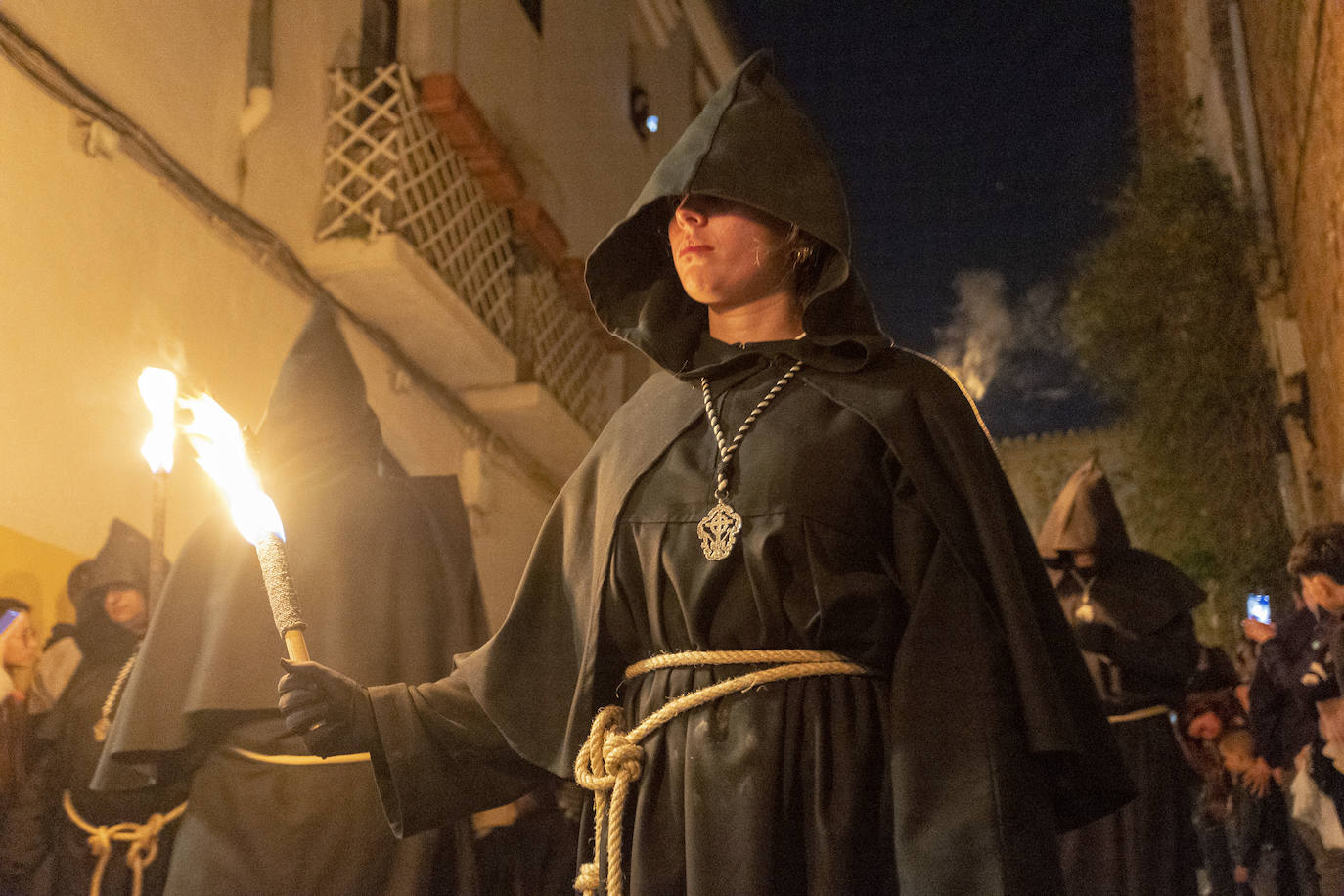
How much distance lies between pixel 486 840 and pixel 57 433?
2.84 m

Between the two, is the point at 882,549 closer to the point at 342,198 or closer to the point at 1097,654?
the point at 1097,654

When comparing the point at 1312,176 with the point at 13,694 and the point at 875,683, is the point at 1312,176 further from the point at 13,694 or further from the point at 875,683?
the point at 13,694

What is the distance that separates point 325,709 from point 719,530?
2.44ft

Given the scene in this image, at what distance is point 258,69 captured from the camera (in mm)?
7703

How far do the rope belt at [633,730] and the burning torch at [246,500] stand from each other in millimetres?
515

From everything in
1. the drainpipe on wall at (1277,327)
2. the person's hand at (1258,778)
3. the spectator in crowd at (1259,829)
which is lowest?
the spectator in crowd at (1259,829)

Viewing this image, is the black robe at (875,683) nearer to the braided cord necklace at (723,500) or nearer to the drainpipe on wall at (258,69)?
the braided cord necklace at (723,500)

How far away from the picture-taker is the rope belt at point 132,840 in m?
4.65

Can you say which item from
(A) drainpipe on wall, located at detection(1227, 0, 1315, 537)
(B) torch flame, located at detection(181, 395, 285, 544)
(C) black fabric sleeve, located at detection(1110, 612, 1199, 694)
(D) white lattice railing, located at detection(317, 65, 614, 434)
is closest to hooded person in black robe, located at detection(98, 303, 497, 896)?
(B) torch flame, located at detection(181, 395, 285, 544)

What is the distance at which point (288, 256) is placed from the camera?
8.02 meters

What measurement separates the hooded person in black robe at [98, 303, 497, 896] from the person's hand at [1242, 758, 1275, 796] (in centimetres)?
406

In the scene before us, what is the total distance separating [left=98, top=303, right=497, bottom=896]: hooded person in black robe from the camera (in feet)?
11.7

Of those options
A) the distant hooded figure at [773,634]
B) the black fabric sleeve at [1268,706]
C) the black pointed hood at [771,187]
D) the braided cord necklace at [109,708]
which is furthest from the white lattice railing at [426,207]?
the distant hooded figure at [773,634]

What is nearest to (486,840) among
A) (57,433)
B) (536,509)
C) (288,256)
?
(57,433)
